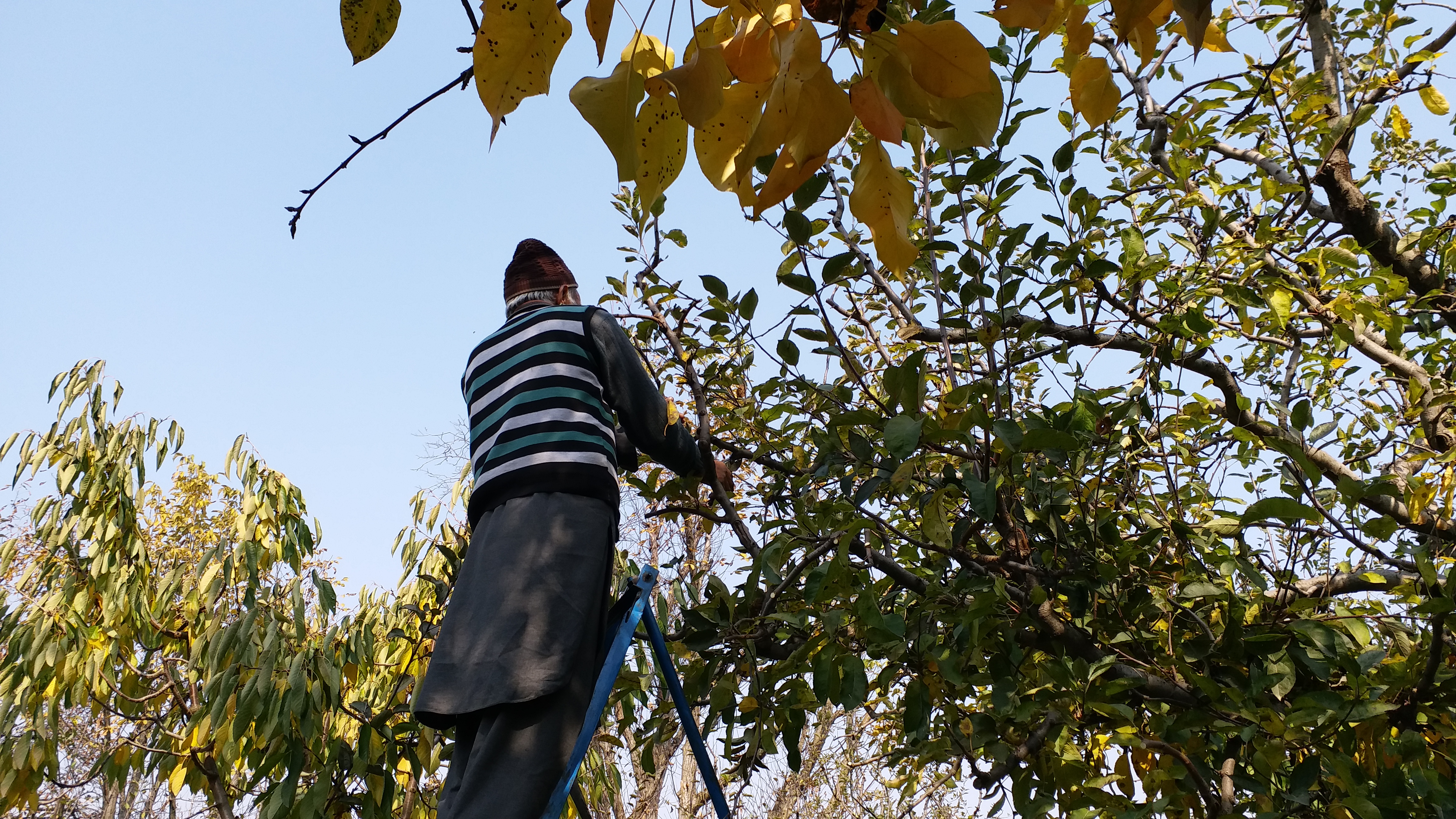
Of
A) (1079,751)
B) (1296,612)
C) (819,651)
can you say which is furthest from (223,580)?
(1296,612)

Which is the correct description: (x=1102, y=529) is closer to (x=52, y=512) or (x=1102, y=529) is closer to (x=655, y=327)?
(x=655, y=327)

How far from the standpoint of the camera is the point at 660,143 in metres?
0.59

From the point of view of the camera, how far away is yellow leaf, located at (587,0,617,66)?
50 cm

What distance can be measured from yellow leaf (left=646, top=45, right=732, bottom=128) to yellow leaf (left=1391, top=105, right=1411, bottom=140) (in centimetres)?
375

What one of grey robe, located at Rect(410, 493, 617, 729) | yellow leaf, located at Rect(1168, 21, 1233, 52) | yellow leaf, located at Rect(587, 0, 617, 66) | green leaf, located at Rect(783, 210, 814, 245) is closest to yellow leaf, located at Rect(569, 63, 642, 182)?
yellow leaf, located at Rect(587, 0, 617, 66)

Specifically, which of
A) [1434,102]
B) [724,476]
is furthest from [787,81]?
[1434,102]

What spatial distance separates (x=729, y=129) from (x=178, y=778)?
11.3 ft

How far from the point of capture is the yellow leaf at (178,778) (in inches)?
123

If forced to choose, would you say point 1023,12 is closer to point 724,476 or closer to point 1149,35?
point 1149,35

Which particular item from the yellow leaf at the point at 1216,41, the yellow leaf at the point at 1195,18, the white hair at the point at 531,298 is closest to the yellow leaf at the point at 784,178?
the yellow leaf at the point at 1195,18

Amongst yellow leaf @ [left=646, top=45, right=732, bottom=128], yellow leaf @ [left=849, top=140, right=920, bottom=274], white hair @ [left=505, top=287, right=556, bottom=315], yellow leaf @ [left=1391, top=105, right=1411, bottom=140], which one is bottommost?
yellow leaf @ [left=646, top=45, right=732, bottom=128]

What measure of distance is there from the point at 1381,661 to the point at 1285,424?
0.65 meters

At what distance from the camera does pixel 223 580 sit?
3.69 metres

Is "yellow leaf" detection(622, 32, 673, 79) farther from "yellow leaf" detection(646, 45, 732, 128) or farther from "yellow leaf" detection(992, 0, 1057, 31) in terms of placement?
"yellow leaf" detection(992, 0, 1057, 31)
